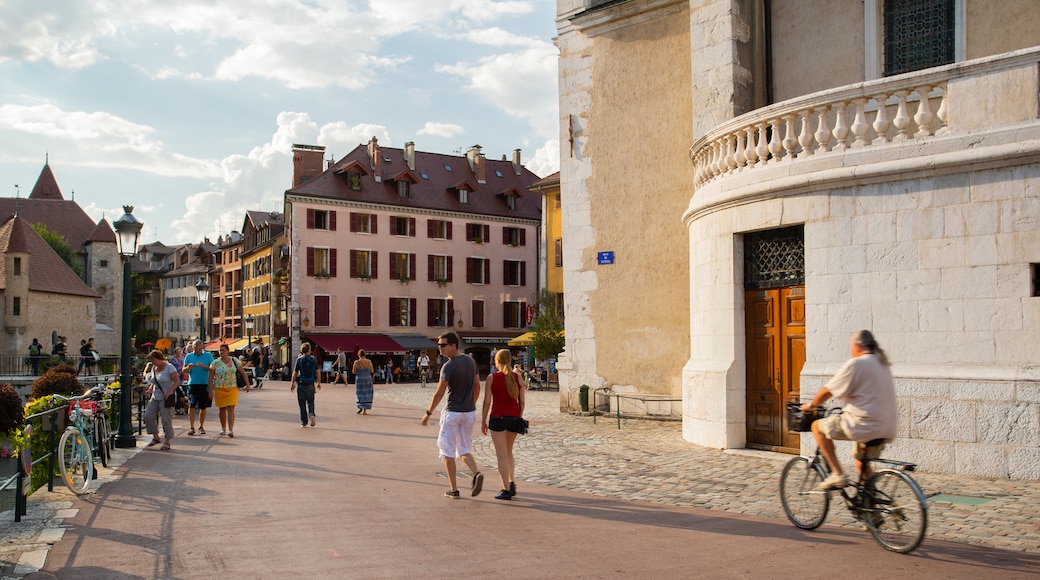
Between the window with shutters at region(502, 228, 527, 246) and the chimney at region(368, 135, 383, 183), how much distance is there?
9.38 m

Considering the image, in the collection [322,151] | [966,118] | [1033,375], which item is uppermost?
[322,151]

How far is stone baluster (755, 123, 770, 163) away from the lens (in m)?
12.0

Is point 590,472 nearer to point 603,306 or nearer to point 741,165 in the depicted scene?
point 741,165

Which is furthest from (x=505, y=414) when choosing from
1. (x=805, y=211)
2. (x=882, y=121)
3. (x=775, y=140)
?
(x=882, y=121)

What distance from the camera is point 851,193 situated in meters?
11.0

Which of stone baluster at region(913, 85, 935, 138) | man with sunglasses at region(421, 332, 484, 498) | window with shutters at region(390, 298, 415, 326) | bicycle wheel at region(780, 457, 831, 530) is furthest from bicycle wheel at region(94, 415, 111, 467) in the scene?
window with shutters at region(390, 298, 415, 326)

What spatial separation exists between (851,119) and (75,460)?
10.1 metres

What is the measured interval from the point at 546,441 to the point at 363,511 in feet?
21.3

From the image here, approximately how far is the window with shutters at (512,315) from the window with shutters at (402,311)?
698 centimetres

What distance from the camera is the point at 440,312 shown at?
57.5 m

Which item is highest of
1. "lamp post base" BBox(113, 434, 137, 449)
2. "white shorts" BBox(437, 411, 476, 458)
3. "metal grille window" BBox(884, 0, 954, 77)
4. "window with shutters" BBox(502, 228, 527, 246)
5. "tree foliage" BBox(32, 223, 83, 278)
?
"tree foliage" BBox(32, 223, 83, 278)

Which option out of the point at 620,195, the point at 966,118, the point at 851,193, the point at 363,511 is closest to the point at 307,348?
the point at 620,195

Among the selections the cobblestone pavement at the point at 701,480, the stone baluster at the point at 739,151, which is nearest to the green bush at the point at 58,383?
the cobblestone pavement at the point at 701,480

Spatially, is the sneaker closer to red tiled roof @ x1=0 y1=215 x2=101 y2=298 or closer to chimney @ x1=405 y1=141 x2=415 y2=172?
chimney @ x1=405 y1=141 x2=415 y2=172
